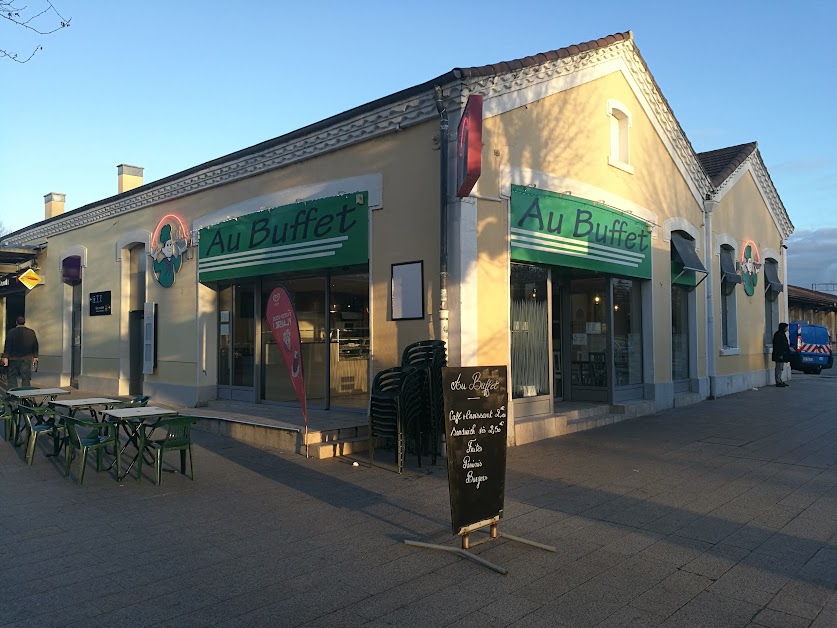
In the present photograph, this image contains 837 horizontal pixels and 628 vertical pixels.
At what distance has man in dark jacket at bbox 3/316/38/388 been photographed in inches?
492

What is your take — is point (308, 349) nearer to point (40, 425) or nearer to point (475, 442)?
point (40, 425)

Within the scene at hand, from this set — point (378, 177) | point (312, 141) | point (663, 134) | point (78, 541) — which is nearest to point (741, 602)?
point (78, 541)

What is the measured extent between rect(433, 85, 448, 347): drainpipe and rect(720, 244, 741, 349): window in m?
11.1

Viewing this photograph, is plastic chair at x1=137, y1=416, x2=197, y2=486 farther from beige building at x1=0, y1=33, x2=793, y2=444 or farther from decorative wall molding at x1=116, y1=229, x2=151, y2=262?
decorative wall molding at x1=116, y1=229, x2=151, y2=262

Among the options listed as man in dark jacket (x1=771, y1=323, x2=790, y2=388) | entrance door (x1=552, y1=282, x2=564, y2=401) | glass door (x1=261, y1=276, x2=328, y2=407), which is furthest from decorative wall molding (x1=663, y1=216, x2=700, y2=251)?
glass door (x1=261, y1=276, x2=328, y2=407)

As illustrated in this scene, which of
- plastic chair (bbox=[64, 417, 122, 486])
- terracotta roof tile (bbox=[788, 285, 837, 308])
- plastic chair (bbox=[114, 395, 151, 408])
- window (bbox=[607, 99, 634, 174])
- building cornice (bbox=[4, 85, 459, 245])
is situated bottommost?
plastic chair (bbox=[64, 417, 122, 486])

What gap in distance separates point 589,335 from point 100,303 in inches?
472

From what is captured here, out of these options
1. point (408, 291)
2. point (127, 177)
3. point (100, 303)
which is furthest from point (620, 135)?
point (127, 177)

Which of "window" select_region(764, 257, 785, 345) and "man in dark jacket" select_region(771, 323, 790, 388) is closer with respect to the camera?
"man in dark jacket" select_region(771, 323, 790, 388)

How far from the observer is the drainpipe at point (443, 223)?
9188mm

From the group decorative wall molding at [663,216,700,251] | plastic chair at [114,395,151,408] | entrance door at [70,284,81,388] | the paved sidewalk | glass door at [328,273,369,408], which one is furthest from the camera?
entrance door at [70,284,81,388]

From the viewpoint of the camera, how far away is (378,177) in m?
10.3

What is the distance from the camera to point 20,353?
12625 mm

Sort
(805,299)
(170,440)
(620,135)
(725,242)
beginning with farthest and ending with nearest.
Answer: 1. (805,299)
2. (725,242)
3. (620,135)
4. (170,440)
